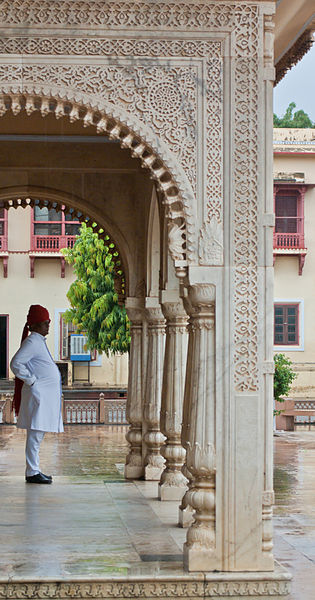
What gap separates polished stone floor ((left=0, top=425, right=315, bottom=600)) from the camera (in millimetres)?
5254

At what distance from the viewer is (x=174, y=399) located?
25.2ft

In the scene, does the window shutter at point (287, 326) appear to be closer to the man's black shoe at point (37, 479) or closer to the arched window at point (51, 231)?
the arched window at point (51, 231)

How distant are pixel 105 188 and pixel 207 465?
4.38 metres

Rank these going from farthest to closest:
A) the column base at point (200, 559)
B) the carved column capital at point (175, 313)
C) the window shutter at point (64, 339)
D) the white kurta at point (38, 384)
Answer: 1. the window shutter at point (64, 339)
2. the white kurta at point (38, 384)
3. the carved column capital at point (175, 313)
4. the column base at point (200, 559)

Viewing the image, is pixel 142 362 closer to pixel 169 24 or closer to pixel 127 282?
pixel 127 282

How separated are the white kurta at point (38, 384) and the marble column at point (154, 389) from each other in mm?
936

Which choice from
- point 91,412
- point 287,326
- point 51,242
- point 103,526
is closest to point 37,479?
point 103,526

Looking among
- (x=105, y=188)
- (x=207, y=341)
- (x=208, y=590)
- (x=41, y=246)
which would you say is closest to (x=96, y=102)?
(x=207, y=341)

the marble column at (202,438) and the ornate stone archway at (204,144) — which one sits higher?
the ornate stone archway at (204,144)

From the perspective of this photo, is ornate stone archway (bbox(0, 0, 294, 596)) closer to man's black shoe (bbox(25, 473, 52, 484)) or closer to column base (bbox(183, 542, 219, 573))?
column base (bbox(183, 542, 219, 573))

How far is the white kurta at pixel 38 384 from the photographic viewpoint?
8203 millimetres

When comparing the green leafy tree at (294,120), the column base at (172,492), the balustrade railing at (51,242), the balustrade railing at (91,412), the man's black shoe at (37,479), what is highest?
the green leafy tree at (294,120)

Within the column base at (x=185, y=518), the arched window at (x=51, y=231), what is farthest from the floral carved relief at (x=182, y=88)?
the arched window at (x=51, y=231)

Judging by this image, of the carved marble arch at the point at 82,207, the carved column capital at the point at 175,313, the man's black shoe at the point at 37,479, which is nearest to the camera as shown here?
the carved column capital at the point at 175,313
